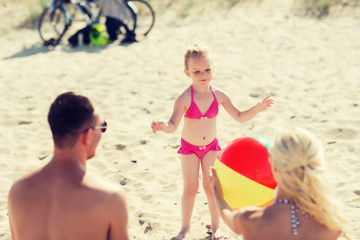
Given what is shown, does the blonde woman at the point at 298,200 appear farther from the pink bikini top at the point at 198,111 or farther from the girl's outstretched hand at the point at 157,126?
the pink bikini top at the point at 198,111

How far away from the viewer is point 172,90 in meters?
7.82

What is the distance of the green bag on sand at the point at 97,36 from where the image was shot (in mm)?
10586

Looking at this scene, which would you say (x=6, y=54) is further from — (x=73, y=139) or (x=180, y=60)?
(x=73, y=139)

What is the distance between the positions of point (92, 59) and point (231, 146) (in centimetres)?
666

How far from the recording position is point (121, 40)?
1094 centimetres

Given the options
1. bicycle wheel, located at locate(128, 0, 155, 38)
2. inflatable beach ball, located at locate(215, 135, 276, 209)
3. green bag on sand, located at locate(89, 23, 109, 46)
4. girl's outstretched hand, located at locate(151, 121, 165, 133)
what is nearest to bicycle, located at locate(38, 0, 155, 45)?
bicycle wheel, located at locate(128, 0, 155, 38)

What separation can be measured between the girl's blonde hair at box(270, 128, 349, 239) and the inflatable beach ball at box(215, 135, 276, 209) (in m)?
0.60

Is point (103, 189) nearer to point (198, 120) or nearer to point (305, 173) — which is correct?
point (305, 173)

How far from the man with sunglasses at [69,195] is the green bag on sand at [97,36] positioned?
8280mm

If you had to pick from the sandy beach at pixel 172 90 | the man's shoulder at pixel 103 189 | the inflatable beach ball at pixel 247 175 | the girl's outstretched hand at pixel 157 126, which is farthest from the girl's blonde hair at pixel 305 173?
the sandy beach at pixel 172 90

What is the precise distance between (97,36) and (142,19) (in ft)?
6.68

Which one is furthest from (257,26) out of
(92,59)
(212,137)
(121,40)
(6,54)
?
(212,137)

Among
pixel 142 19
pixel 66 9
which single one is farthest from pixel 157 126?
pixel 142 19

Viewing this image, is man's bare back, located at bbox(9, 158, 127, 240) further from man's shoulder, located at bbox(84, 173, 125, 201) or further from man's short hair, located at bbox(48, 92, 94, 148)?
man's short hair, located at bbox(48, 92, 94, 148)
